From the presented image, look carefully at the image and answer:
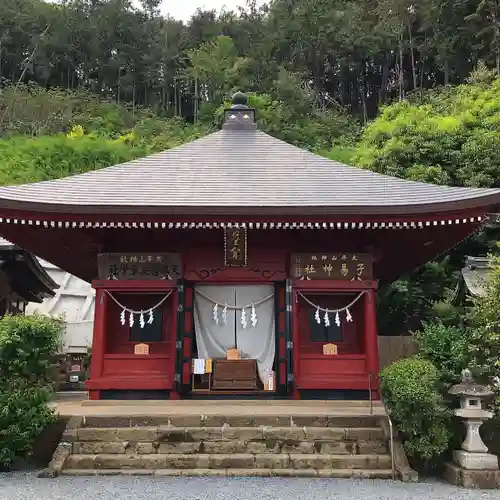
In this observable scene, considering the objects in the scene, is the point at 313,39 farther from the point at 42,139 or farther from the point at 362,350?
the point at 362,350

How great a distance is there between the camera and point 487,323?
8.11 m

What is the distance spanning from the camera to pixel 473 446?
7023 mm

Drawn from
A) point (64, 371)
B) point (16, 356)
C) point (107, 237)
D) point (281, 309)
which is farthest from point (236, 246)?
point (64, 371)

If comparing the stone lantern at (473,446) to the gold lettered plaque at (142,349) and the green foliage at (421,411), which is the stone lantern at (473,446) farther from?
the gold lettered plaque at (142,349)

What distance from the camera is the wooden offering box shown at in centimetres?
980

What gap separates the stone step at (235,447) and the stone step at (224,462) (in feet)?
0.52

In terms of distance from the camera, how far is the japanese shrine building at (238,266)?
8.92m

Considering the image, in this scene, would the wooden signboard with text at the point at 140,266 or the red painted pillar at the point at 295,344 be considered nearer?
the red painted pillar at the point at 295,344

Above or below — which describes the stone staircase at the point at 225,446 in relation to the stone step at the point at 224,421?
below

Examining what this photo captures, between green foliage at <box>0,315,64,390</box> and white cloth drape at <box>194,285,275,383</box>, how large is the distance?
9.46ft

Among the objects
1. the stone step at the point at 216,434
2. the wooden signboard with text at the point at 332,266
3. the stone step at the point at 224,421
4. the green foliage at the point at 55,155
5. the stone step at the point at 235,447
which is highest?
the green foliage at the point at 55,155

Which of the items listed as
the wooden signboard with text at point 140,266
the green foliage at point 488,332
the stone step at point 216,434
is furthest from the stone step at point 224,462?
the wooden signboard with text at point 140,266

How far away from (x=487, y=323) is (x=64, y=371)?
12665 mm

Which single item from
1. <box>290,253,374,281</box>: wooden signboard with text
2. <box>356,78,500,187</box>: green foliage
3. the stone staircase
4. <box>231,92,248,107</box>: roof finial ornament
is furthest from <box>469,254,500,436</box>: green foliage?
<box>356,78,500,187</box>: green foliage
